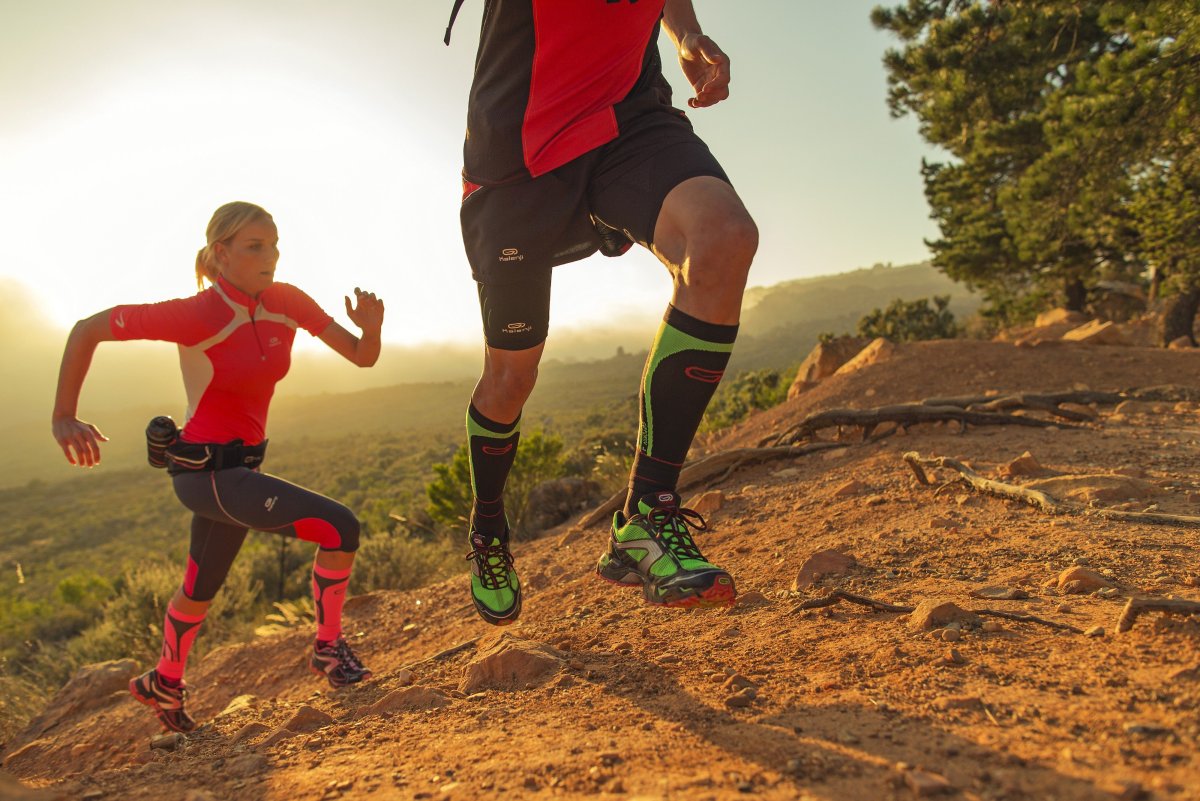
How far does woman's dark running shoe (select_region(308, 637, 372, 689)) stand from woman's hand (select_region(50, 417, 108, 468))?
121 cm

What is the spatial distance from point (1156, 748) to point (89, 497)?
1871 inches

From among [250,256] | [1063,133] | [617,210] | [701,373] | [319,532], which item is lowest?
[319,532]

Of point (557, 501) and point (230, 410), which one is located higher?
point (230, 410)

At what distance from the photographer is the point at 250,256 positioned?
3.25 meters

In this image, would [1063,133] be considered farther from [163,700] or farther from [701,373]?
[163,700]

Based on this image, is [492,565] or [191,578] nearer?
[492,565]

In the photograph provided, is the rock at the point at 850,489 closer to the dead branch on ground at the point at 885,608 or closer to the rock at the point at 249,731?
the dead branch on ground at the point at 885,608

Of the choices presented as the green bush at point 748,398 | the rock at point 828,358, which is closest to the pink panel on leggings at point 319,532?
the green bush at point 748,398

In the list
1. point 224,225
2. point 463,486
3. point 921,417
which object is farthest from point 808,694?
point 463,486

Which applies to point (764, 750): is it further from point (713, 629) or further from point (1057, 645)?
point (713, 629)

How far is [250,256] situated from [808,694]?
275 centimetres

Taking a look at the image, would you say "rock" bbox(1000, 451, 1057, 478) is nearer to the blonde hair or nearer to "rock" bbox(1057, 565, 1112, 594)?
"rock" bbox(1057, 565, 1112, 594)

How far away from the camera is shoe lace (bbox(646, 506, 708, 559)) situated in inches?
76.9

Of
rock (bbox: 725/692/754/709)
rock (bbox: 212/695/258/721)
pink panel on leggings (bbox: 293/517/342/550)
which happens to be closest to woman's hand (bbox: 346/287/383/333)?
pink panel on leggings (bbox: 293/517/342/550)
